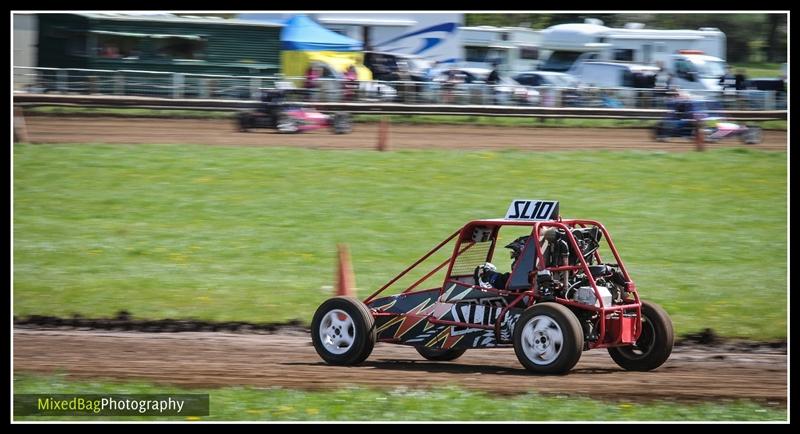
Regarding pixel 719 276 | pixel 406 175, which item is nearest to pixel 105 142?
pixel 406 175

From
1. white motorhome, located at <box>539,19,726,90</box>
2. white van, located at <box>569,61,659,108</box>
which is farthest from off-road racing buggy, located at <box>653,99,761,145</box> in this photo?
white motorhome, located at <box>539,19,726,90</box>

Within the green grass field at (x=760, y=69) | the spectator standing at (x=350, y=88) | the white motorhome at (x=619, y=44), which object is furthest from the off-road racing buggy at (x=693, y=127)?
the white motorhome at (x=619, y=44)

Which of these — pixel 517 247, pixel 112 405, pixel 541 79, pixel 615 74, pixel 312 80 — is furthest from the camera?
pixel 615 74

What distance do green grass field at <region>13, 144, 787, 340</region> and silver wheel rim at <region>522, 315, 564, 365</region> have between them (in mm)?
3685

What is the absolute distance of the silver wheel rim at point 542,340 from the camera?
830cm

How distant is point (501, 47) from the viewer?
111 ft

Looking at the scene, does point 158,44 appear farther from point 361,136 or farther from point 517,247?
point 517,247

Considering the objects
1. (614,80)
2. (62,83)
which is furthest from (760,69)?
(62,83)

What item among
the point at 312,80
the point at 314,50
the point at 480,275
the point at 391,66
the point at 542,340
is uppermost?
the point at 314,50

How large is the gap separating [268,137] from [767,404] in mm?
16628

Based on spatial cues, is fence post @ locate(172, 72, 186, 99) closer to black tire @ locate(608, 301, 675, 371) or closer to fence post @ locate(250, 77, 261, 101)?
fence post @ locate(250, 77, 261, 101)

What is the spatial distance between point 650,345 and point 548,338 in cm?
113

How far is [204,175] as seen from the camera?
19.4 meters
